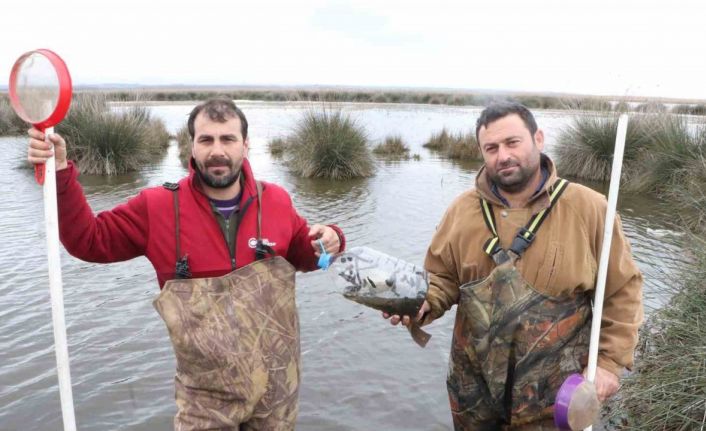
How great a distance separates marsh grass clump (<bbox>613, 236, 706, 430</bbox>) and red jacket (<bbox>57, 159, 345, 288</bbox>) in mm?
2641

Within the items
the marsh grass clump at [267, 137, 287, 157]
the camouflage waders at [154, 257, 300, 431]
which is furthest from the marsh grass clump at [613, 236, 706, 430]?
the marsh grass clump at [267, 137, 287, 157]

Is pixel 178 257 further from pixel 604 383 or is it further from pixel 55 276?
pixel 604 383

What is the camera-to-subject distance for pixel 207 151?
3096 millimetres

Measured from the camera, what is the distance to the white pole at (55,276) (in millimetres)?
2508

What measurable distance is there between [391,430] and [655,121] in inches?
490

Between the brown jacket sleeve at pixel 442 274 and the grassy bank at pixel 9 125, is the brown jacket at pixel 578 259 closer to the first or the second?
the brown jacket sleeve at pixel 442 274

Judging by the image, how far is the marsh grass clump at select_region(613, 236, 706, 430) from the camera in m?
3.51

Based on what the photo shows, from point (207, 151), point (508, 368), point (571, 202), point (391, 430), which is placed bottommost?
point (391, 430)

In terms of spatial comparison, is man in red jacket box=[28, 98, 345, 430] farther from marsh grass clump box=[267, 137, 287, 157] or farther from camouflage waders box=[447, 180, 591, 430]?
marsh grass clump box=[267, 137, 287, 157]

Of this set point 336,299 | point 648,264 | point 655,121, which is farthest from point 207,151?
point 655,121

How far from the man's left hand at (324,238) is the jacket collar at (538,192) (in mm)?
909

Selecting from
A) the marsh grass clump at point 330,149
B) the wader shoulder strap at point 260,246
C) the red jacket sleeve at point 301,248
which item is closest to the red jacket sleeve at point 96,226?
the wader shoulder strap at point 260,246

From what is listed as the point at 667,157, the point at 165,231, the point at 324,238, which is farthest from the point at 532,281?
the point at 667,157

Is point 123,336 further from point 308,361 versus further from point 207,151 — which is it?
point 207,151
